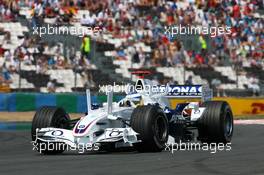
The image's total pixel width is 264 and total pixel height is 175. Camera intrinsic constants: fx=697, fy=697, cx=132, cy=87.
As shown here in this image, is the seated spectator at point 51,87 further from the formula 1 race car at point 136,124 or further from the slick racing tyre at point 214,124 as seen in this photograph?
the slick racing tyre at point 214,124

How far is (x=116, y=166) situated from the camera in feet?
31.6

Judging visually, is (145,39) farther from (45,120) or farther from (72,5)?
(45,120)

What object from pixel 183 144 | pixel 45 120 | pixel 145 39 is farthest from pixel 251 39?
pixel 45 120

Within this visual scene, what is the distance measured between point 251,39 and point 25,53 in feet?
34.0

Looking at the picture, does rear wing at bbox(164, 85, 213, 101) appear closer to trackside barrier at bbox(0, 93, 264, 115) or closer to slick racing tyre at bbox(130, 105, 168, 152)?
slick racing tyre at bbox(130, 105, 168, 152)

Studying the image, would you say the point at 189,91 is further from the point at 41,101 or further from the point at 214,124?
the point at 41,101

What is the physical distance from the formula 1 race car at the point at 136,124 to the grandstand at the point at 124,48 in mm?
12633

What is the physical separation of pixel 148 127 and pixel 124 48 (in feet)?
54.6

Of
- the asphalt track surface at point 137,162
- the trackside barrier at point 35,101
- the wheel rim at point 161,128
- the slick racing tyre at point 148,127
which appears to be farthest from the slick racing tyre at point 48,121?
the trackside barrier at point 35,101

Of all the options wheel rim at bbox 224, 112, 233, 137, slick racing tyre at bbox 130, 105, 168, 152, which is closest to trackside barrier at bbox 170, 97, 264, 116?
wheel rim at bbox 224, 112, 233, 137

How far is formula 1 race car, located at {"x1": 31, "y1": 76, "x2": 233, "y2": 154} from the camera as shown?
11797mm

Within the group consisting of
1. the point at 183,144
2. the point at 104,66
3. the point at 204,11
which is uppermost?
the point at 204,11

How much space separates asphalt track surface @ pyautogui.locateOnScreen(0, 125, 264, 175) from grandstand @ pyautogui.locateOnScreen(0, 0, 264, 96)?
42.3 ft

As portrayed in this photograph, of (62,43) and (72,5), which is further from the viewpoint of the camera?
(72,5)
